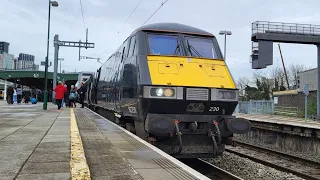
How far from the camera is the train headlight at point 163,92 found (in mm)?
7699

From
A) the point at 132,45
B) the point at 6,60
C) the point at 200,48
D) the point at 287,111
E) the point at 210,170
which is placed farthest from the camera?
the point at 6,60

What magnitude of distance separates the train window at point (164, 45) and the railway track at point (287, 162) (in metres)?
4.49

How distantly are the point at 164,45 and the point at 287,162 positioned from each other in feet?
19.6

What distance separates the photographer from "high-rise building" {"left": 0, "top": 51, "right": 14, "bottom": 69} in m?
98.8

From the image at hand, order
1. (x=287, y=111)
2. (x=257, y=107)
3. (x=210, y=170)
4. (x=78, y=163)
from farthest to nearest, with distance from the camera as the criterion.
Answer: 1. (x=257, y=107)
2. (x=287, y=111)
3. (x=210, y=170)
4. (x=78, y=163)

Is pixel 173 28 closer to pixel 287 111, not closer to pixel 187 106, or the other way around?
pixel 187 106

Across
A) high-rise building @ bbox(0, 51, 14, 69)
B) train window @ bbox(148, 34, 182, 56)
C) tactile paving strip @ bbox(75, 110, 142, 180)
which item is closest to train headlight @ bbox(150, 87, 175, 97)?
train window @ bbox(148, 34, 182, 56)

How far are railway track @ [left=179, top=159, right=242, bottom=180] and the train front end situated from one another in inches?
22.3

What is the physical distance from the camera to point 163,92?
25.4 feet

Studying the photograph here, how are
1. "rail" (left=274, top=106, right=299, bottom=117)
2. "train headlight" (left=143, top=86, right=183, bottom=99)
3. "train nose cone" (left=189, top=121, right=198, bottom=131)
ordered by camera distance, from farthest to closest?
"rail" (left=274, top=106, right=299, bottom=117) → "train nose cone" (left=189, top=121, right=198, bottom=131) → "train headlight" (left=143, top=86, right=183, bottom=99)

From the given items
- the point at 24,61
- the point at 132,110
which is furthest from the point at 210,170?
the point at 24,61

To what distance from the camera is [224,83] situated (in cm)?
835

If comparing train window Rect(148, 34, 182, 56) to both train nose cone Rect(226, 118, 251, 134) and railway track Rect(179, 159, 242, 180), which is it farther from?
railway track Rect(179, 159, 242, 180)

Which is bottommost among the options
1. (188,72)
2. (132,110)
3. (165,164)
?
(165,164)
